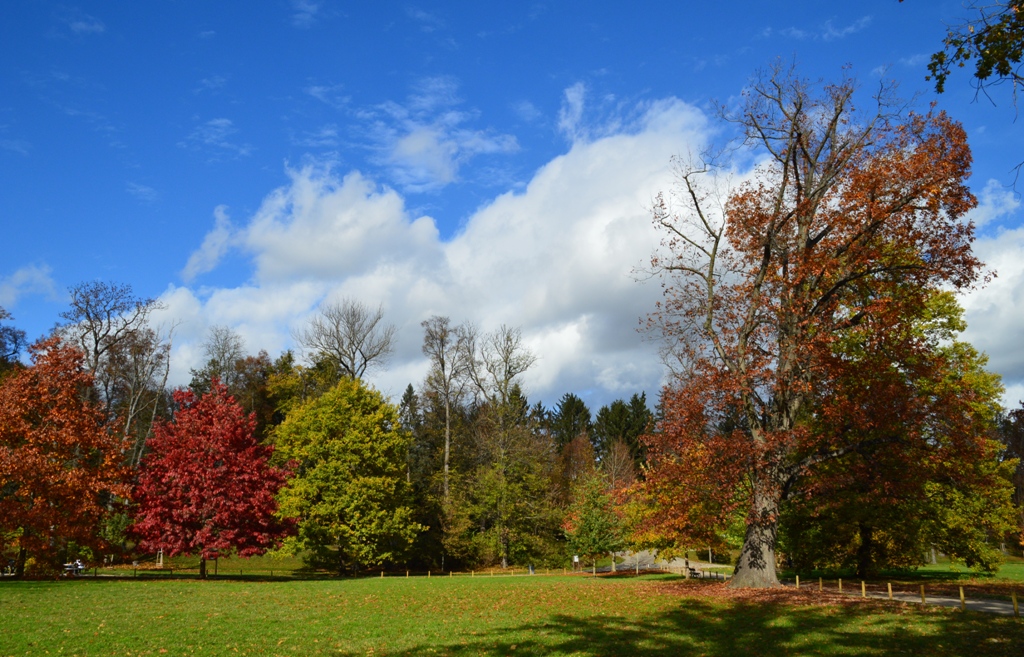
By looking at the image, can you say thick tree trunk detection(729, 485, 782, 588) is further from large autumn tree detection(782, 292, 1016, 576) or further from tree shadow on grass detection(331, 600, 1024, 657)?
tree shadow on grass detection(331, 600, 1024, 657)

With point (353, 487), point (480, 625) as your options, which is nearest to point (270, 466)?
point (353, 487)

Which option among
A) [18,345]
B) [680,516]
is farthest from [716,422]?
[18,345]

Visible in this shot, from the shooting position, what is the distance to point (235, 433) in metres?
32.6

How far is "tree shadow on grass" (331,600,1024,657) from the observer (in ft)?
39.9

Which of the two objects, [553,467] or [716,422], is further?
[553,467]

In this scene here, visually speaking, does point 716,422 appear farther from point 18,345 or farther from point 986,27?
point 18,345

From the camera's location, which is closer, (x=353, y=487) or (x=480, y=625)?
(x=480, y=625)

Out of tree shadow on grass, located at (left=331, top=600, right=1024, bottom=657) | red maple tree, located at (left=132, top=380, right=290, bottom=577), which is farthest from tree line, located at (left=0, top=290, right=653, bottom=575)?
tree shadow on grass, located at (left=331, top=600, right=1024, bottom=657)

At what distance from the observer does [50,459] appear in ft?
91.2

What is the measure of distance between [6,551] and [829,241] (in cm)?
3511

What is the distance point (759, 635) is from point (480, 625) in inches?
236

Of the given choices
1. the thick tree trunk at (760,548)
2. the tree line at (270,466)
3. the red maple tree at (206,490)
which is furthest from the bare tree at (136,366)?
the thick tree trunk at (760,548)

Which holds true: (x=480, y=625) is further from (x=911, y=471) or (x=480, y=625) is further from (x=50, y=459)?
(x=50, y=459)

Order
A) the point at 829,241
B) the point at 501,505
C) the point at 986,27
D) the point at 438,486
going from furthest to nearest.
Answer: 1. the point at 438,486
2. the point at 501,505
3. the point at 829,241
4. the point at 986,27
